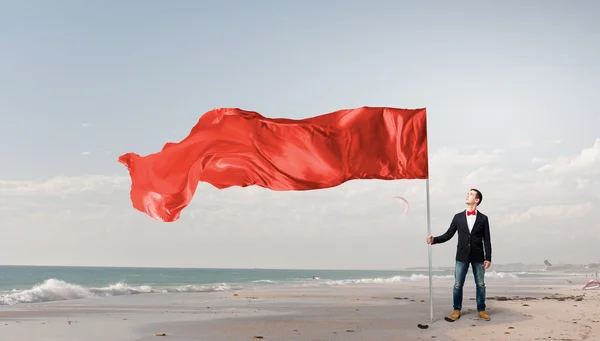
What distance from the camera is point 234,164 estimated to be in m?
10.8

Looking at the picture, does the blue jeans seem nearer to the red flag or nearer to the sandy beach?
the sandy beach

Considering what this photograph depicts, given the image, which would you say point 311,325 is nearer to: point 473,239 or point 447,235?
point 447,235

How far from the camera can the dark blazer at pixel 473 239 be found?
9.69 m

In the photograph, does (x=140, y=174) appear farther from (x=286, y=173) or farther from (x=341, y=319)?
(x=341, y=319)

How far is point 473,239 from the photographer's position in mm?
9734

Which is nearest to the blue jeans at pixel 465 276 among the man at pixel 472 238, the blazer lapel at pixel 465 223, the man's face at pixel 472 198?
the man at pixel 472 238

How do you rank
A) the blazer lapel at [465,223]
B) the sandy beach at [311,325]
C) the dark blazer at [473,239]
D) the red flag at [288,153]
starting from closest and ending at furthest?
the sandy beach at [311,325] < the dark blazer at [473,239] < the blazer lapel at [465,223] < the red flag at [288,153]

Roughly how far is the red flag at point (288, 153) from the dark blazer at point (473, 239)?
1.00m

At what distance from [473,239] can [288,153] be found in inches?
130

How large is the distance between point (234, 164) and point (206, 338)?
3056 mm

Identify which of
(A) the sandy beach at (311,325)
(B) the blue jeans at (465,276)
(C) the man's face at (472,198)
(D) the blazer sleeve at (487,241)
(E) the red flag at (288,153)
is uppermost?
(E) the red flag at (288,153)

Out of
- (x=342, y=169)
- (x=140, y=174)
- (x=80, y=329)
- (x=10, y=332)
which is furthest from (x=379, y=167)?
(x=10, y=332)

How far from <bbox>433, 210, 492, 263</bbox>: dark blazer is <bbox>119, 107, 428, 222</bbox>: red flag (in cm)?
100

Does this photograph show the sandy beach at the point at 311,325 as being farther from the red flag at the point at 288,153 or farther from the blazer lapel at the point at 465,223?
the red flag at the point at 288,153
